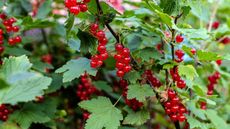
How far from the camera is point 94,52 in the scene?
1693 mm

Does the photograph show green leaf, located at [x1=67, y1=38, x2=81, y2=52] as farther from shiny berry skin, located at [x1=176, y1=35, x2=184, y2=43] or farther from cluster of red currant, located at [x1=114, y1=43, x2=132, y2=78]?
shiny berry skin, located at [x1=176, y1=35, x2=184, y2=43]

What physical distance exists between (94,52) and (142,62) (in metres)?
0.29

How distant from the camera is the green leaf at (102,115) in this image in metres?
1.68

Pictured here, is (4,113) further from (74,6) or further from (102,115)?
(74,6)

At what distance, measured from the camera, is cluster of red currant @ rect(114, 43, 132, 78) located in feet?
5.59

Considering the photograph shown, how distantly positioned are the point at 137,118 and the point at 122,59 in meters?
0.30

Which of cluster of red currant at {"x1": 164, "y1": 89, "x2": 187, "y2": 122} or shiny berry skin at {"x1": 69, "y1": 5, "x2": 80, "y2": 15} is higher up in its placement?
shiny berry skin at {"x1": 69, "y1": 5, "x2": 80, "y2": 15}

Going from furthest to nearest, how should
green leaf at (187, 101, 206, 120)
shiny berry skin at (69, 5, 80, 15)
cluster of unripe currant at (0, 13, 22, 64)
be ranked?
1. green leaf at (187, 101, 206, 120)
2. cluster of unripe currant at (0, 13, 22, 64)
3. shiny berry skin at (69, 5, 80, 15)

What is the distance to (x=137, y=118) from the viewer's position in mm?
1808

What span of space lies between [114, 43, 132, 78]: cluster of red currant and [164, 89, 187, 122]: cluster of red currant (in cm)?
24

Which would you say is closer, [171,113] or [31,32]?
[171,113]

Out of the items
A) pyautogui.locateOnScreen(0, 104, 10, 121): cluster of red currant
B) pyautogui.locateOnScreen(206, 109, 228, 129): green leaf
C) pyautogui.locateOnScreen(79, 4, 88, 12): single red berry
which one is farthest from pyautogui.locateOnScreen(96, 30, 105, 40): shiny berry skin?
pyautogui.locateOnScreen(206, 109, 228, 129): green leaf

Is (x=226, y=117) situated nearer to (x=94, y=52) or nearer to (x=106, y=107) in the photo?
(x=106, y=107)

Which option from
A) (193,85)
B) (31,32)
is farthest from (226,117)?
(31,32)
